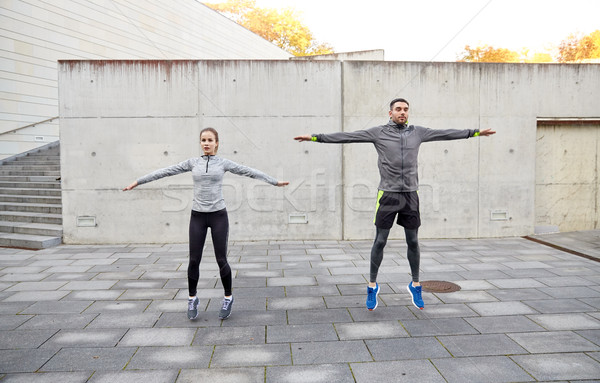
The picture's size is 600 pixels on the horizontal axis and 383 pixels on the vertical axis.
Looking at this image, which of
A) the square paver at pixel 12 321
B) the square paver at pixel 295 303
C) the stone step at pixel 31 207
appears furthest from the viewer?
the stone step at pixel 31 207

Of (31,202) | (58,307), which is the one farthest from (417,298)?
(31,202)

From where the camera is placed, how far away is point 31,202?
9.52 m

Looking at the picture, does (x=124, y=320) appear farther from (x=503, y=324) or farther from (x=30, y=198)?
(x=30, y=198)

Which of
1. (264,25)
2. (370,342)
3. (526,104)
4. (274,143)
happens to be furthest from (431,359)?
(264,25)

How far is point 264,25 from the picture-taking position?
40031 millimetres

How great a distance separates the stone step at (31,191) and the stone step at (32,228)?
1.17 m

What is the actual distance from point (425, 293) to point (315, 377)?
2.39 m

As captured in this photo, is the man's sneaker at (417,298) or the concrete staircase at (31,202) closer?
the man's sneaker at (417,298)

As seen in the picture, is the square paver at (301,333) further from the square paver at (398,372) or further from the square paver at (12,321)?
the square paver at (12,321)

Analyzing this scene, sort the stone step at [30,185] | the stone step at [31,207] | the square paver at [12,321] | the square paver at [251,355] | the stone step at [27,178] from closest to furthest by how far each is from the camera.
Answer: the square paver at [251,355] < the square paver at [12,321] < the stone step at [31,207] < the stone step at [30,185] < the stone step at [27,178]

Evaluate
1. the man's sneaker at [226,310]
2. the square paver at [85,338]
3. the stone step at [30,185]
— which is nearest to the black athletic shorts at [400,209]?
the man's sneaker at [226,310]

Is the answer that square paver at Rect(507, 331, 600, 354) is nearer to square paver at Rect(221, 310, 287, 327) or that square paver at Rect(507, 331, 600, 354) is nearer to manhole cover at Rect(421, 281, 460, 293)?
manhole cover at Rect(421, 281, 460, 293)

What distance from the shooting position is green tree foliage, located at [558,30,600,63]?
39.5 metres

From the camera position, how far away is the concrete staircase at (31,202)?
795 centimetres
